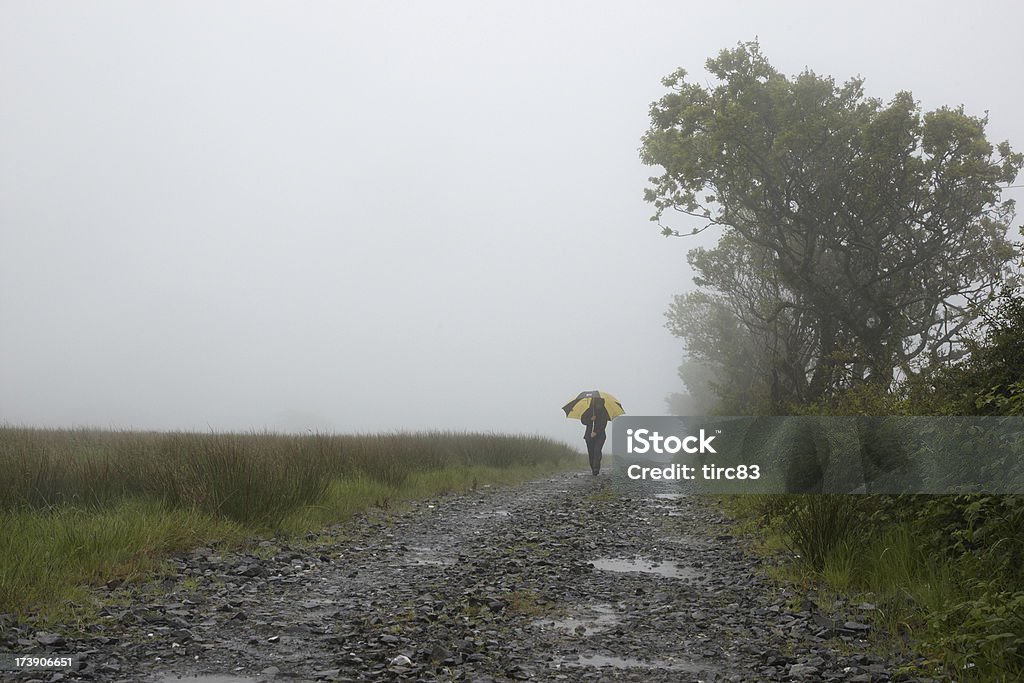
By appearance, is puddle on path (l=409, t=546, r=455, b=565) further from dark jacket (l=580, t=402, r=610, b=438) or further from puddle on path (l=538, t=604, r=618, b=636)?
dark jacket (l=580, t=402, r=610, b=438)

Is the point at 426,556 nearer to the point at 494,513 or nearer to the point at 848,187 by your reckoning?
the point at 494,513

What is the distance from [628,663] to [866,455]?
529 centimetres

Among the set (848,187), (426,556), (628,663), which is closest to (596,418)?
(848,187)

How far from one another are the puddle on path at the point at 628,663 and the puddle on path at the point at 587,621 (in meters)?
0.63

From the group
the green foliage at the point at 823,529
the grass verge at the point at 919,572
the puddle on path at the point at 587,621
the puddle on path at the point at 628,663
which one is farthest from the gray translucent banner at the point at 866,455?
the puddle on path at the point at 587,621

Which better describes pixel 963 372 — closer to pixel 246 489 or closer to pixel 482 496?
pixel 246 489

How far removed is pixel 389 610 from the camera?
6.83 metres

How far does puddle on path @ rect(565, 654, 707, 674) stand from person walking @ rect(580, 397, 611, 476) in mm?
19333

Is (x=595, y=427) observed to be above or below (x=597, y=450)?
above

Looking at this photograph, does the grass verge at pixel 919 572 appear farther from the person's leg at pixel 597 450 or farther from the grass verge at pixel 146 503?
the person's leg at pixel 597 450

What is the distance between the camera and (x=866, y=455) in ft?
30.9

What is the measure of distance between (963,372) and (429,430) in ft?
77.9

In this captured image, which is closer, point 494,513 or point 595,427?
point 494,513

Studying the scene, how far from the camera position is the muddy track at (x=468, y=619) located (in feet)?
17.4
